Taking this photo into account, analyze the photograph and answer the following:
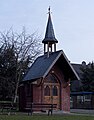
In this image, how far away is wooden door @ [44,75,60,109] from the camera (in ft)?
127

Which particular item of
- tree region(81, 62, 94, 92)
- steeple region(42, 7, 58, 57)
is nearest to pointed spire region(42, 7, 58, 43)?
steeple region(42, 7, 58, 57)

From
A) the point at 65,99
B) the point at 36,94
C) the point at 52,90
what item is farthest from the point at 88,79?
the point at 36,94

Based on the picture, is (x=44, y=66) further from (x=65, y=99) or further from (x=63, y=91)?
(x=65, y=99)

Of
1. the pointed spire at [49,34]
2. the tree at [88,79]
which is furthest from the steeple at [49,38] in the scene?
the tree at [88,79]

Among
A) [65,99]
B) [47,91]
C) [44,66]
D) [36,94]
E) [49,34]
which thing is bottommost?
[65,99]

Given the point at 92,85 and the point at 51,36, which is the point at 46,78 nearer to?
the point at 51,36

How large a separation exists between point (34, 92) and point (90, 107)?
23818 millimetres

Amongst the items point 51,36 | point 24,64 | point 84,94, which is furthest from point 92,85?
point 51,36

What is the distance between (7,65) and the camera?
64688 mm

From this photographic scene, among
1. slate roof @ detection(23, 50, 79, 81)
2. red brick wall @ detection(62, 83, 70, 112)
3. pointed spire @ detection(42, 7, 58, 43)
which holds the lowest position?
red brick wall @ detection(62, 83, 70, 112)

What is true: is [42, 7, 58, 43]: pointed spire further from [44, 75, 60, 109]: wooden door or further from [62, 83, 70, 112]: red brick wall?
[62, 83, 70, 112]: red brick wall

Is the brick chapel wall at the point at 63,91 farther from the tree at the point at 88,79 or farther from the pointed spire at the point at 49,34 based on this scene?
the tree at the point at 88,79

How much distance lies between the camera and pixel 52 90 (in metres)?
39.2

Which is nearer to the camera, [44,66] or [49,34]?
[44,66]
